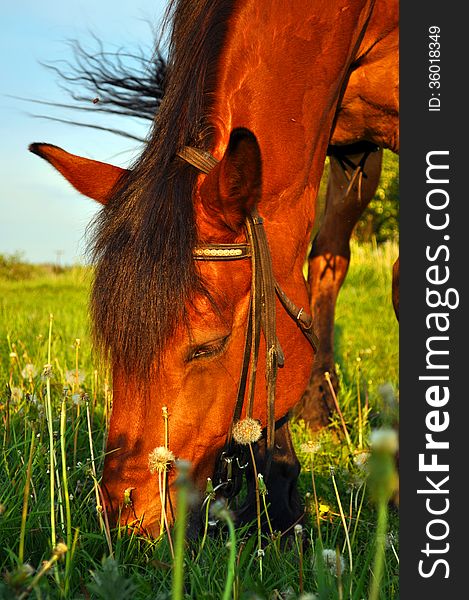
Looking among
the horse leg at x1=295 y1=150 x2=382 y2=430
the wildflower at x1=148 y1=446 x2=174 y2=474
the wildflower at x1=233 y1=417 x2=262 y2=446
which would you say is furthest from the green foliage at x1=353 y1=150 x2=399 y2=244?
the wildflower at x1=148 y1=446 x2=174 y2=474

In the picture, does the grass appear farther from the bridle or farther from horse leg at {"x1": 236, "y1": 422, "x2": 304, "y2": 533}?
the bridle

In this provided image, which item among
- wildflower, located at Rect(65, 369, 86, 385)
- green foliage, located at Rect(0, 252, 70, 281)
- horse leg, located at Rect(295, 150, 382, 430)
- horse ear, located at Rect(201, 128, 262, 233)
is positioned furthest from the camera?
green foliage, located at Rect(0, 252, 70, 281)

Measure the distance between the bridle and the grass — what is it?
246 millimetres

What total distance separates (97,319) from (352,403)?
2.99 m

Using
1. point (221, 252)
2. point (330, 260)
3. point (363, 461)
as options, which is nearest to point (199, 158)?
point (221, 252)

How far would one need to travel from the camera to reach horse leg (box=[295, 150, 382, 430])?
4.89 metres

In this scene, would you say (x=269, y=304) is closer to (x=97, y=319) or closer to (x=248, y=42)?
(x=97, y=319)

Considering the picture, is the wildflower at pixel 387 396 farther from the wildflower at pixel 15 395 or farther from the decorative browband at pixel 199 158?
the wildflower at pixel 15 395

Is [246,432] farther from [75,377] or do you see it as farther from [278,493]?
[75,377]

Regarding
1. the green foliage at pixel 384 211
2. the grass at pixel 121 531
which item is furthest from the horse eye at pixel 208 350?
the green foliage at pixel 384 211

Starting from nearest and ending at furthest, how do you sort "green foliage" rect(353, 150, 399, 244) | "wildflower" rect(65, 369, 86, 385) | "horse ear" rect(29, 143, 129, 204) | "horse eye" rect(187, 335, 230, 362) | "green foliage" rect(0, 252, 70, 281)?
"horse eye" rect(187, 335, 230, 362), "horse ear" rect(29, 143, 129, 204), "wildflower" rect(65, 369, 86, 385), "green foliage" rect(0, 252, 70, 281), "green foliage" rect(353, 150, 399, 244)

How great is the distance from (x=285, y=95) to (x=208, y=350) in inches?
41.0

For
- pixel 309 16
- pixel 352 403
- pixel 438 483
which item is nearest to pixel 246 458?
pixel 438 483

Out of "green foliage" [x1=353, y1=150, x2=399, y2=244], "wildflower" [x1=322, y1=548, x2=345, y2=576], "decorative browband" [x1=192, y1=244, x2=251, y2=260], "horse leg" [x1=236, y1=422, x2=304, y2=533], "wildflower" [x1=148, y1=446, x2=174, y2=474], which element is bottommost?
"horse leg" [x1=236, y1=422, x2=304, y2=533]
